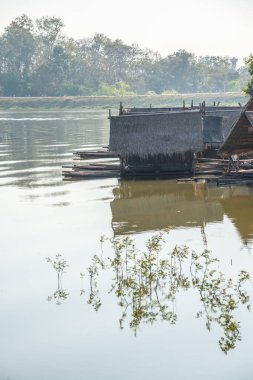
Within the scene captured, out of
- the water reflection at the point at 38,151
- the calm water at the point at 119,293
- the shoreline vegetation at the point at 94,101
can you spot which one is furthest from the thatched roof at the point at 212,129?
the shoreline vegetation at the point at 94,101

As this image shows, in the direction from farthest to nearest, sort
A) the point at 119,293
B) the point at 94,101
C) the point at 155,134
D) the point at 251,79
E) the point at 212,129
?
the point at 94,101 → the point at 251,79 → the point at 212,129 → the point at 155,134 → the point at 119,293

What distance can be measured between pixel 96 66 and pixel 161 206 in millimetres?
130402

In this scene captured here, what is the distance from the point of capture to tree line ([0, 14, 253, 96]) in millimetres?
141250

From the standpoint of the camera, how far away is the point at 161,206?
24.4m

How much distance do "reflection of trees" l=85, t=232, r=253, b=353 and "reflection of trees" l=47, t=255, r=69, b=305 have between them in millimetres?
574

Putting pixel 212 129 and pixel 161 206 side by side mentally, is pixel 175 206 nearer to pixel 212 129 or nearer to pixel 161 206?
pixel 161 206

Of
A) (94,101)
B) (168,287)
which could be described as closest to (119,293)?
(168,287)

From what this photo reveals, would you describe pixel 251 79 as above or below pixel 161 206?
above

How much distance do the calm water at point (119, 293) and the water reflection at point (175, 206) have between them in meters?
0.04

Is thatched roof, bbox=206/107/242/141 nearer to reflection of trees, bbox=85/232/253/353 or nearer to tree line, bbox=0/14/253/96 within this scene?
reflection of trees, bbox=85/232/253/353

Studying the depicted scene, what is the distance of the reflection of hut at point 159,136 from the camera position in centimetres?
3005

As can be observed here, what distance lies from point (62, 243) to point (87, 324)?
6060mm

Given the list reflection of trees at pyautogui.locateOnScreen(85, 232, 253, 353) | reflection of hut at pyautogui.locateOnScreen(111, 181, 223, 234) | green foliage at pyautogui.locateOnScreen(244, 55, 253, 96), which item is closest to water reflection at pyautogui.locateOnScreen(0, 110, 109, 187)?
reflection of hut at pyautogui.locateOnScreen(111, 181, 223, 234)

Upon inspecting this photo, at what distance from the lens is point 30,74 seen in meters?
142
